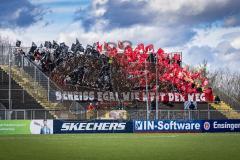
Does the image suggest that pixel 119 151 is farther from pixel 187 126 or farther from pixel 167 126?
pixel 187 126

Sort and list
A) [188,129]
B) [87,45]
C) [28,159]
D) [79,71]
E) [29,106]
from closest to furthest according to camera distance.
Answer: [28,159], [188,129], [29,106], [79,71], [87,45]

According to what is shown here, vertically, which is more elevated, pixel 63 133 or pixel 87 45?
pixel 87 45

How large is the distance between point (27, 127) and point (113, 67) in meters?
27.4

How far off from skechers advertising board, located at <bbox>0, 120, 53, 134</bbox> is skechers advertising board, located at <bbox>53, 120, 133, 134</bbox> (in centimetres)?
70

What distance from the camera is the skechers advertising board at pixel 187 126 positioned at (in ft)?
178

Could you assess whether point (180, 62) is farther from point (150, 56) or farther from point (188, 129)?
point (188, 129)

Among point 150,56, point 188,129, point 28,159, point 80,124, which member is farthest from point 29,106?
point 28,159

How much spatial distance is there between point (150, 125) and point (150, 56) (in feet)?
85.0

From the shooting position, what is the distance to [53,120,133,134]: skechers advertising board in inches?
2024

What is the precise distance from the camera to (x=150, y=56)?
7912 cm

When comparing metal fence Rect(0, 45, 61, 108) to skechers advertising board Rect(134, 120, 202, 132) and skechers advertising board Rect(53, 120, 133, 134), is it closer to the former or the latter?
skechers advertising board Rect(53, 120, 133, 134)

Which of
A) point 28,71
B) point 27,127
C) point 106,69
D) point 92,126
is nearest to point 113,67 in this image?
point 106,69

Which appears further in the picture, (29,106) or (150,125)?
(29,106)

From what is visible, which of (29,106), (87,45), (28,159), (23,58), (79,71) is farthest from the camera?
(87,45)
